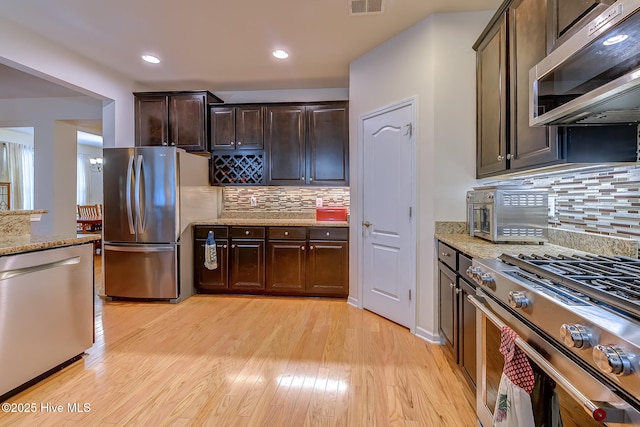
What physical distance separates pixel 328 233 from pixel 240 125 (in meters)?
1.81

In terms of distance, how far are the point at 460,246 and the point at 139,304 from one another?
3448mm

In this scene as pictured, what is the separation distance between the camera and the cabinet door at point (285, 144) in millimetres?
3871

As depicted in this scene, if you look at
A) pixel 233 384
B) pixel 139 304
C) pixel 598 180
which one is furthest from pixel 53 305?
pixel 598 180

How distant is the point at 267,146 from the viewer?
3.94 metres

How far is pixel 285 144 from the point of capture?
3902 mm

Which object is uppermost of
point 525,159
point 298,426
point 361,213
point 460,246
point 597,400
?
point 525,159

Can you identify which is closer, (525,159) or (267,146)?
(525,159)

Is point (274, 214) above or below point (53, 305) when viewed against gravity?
above

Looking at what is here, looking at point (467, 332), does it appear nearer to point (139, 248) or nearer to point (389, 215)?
point (389, 215)

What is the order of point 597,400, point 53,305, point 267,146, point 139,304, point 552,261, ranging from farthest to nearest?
point 267,146, point 139,304, point 53,305, point 552,261, point 597,400

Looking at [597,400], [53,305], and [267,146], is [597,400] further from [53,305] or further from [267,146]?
[267,146]

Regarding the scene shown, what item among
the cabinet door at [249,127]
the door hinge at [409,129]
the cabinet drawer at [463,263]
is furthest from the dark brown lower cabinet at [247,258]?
the cabinet drawer at [463,263]

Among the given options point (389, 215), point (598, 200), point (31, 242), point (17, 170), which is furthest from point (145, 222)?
point (17, 170)

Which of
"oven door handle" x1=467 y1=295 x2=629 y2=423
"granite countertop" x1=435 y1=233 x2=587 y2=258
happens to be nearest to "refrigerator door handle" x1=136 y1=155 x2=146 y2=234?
"granite countertop" x1=435 y1=233 x2=587 y2=258
